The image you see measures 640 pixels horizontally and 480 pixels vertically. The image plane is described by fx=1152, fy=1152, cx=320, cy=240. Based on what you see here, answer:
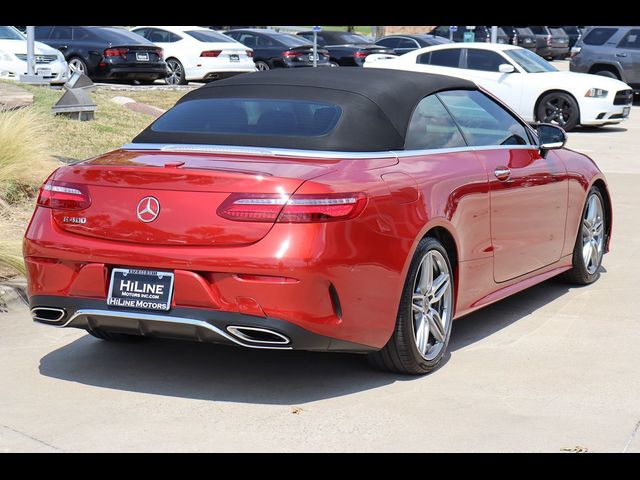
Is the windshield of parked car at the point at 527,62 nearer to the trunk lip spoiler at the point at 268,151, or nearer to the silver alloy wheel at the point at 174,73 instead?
the silver alloy wheel at the point at 174,73

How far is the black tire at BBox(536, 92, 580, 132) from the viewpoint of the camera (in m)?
21.0

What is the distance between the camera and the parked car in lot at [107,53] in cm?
2347

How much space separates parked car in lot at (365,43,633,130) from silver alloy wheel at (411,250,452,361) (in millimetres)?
15153

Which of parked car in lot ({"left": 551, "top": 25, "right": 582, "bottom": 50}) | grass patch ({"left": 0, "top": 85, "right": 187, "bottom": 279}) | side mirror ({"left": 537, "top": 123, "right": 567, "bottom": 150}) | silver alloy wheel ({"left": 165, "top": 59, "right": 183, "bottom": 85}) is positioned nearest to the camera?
side mirror ({"left": 537, "top": 123, "right": 567, "bottom": 150})

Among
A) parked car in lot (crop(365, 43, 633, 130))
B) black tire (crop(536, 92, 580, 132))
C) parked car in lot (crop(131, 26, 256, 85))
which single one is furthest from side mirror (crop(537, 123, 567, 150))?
parked car in lot (crop(131, 26, 256, 85))

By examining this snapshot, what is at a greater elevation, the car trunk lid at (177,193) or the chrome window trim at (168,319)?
the car trunk lid at (177,193)

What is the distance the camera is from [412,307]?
575 cm

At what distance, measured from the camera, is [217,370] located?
6008 mm

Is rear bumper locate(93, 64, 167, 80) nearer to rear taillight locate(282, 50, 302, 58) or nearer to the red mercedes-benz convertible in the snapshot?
rear taillight locate(282, 50, 302, 58)

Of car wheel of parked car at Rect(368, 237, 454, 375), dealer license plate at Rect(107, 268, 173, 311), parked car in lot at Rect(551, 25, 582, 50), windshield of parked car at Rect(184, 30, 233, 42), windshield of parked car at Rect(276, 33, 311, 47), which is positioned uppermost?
dealer license plate at Rect(107, 268, 173, 311)

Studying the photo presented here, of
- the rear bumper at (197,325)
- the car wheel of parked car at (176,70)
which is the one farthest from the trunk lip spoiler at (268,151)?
the car wheel of parked car at (176,70)

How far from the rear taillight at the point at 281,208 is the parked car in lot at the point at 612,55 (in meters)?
23.3

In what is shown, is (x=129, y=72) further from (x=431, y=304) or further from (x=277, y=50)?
(x=431, y=304)
